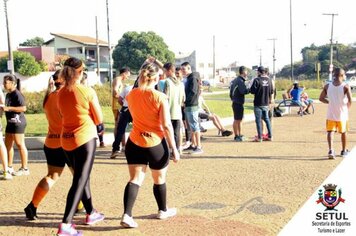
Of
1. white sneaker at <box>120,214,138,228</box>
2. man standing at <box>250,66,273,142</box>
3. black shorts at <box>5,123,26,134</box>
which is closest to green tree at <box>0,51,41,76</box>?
man standing at <box>250,66,273,142</box>

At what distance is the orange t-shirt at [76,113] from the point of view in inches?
172

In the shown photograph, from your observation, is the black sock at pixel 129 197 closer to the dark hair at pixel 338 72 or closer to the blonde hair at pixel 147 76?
the blonde hair at pixel 147 76

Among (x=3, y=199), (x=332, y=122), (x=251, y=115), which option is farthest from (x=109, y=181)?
(x=251, y=115)

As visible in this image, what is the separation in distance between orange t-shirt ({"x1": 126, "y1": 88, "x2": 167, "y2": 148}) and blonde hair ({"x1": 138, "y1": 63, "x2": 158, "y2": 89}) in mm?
88

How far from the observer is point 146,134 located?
460 centimetres

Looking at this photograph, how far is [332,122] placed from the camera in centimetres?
804

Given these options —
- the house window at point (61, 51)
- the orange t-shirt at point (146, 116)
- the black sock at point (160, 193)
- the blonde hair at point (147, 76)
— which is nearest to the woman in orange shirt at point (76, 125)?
the orange t-shirt at point (146, 116)

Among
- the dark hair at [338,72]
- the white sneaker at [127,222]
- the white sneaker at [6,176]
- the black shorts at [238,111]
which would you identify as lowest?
the white sneaker at [6,176]

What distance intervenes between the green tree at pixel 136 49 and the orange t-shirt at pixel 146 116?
60.7m

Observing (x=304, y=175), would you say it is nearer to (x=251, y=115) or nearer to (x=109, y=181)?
(x=109, y=181)

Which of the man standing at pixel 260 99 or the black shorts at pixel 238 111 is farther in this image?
the black shorts at pixel 238 111

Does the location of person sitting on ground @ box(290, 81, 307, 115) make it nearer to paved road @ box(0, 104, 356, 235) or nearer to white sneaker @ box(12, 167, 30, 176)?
paved road @ box(0, 104, 356, 235)

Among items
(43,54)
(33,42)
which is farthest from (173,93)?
(33,42)

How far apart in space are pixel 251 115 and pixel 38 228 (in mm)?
12410
